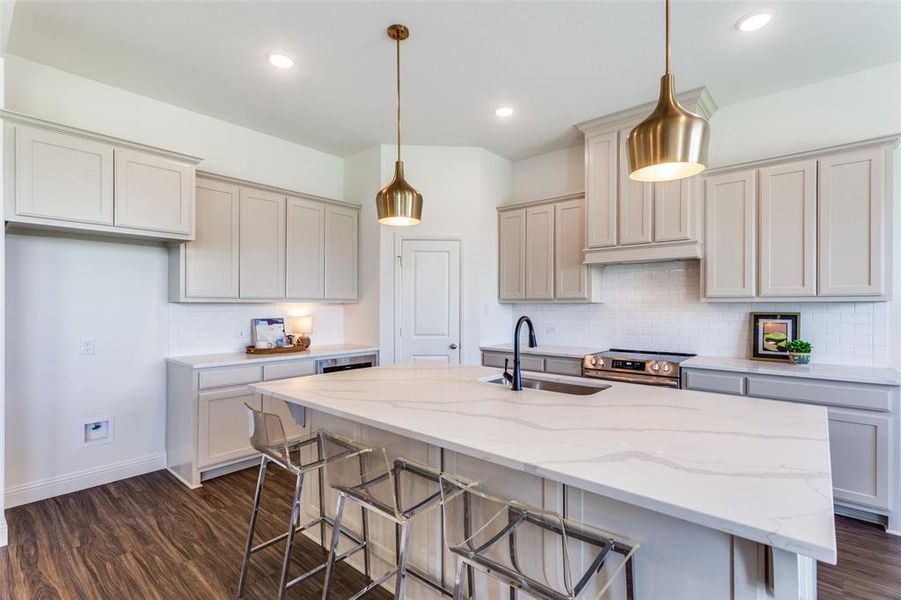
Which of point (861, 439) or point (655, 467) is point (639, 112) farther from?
point (655, 467)

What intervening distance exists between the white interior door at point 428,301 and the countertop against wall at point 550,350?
0.40 m

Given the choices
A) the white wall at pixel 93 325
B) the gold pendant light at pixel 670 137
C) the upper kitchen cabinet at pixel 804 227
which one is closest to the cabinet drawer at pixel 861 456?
the upper kitchen cabinet at pixel 804 227

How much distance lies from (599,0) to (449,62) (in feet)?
3.25

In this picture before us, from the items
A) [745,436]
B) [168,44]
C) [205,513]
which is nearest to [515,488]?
[745,436]

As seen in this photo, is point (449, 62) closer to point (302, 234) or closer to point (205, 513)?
point (302, 234)

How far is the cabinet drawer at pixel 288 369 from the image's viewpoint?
11.7 ft

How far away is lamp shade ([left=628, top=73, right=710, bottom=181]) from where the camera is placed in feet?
4.48

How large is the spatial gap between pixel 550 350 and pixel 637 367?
849 millimetres

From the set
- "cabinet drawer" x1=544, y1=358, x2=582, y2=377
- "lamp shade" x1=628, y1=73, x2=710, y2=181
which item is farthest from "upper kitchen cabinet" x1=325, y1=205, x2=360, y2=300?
"lamp shade" x1=628, y1=73, x2=710, y2=181

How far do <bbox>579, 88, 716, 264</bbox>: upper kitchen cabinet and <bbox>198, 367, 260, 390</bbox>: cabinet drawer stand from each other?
2998 millimetres

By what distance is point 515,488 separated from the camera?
152 centimetres

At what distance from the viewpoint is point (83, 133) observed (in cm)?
278

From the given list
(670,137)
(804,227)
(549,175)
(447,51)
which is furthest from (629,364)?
(447,51)

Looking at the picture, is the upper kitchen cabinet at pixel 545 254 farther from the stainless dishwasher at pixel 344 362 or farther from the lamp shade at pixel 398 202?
the lamp shade at pixel 398 202
